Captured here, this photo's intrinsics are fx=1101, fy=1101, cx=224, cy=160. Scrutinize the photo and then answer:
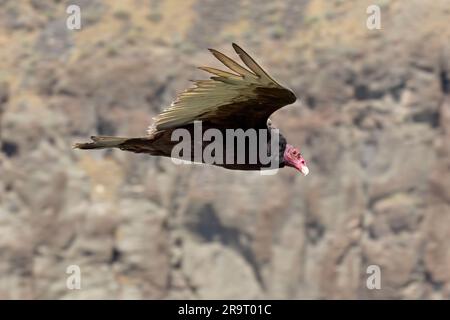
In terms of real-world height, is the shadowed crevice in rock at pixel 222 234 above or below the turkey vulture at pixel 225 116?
below

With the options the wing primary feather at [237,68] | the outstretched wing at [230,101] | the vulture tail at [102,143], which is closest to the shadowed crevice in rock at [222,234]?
the vulture tail at [102,143]

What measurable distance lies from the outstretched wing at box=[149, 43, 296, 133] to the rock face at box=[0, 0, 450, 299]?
25819mm

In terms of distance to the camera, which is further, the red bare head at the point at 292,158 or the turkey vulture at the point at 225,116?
the red bare head at the point at 292,158

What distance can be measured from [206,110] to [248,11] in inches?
1160

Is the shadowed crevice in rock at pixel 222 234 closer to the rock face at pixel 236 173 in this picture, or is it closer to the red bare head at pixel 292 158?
the rock face at pixel 236 173

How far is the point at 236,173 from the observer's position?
34.5 meters

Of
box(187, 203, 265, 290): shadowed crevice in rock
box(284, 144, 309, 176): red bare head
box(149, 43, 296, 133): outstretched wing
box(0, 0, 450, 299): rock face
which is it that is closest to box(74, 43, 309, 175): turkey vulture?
box(149, 43, 296, 133): outstretched wing

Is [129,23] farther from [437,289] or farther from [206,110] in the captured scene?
[206,110]

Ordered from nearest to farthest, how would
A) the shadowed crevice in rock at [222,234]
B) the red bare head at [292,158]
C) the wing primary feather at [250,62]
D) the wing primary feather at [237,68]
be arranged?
1. the wing primary feather at [250,62]
2. the wing primary feather at [237,68]
3. the red bare head at [292,158]
4. the shadowed crevice in rock at [222,234]

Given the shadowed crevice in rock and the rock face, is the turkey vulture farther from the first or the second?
Answer: the shadowed crevice in rock

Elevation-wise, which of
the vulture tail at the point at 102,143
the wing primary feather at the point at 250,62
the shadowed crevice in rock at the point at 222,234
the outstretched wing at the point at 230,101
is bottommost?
the shadowed crevice in rock at the point at 222,234

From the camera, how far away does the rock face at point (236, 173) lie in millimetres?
34062

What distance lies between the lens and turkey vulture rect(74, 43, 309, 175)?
7465mm

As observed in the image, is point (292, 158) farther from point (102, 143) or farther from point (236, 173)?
point (236, 173)
